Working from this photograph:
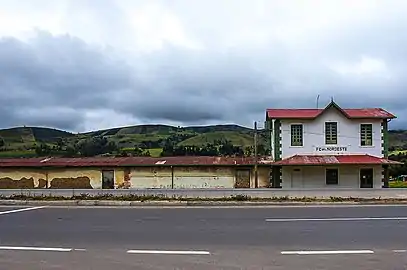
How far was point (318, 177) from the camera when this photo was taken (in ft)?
136

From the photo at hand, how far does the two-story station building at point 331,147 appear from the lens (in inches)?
1626

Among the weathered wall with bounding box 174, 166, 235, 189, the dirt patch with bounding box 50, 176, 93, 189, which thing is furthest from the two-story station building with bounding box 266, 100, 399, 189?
the dirt patch with bounding box 50, 176, 93, 189

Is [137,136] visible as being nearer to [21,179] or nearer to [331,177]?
[21,179]

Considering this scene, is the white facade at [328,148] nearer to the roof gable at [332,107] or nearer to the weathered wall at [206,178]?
the roof gable at [332,107]

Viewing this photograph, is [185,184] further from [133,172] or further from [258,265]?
[258,265]

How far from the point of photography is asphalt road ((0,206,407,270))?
327 inches

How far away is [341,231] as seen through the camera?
476 inches

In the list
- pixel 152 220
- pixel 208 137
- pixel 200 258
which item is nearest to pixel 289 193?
pixel 152 220

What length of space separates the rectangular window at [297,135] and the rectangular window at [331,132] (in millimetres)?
2044

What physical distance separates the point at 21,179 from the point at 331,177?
25908mm

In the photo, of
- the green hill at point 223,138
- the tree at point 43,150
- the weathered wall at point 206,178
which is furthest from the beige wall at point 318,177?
the green hill at point 223,138

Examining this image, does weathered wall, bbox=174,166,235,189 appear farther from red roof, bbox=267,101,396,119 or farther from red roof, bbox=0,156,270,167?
red roof, bbox=267,101,396,119

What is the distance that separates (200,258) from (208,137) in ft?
303

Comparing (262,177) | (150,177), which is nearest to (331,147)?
(262,177)
